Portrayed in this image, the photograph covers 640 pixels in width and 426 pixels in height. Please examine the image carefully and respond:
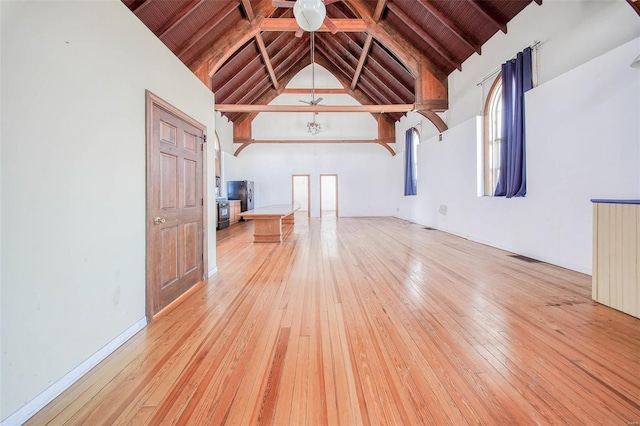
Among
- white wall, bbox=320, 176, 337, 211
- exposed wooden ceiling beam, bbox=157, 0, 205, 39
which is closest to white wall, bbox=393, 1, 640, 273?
exposed wooden ceiling beam, bbox=157, 0, 205, 39

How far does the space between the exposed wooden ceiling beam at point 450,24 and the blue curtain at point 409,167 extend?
3.57 meters

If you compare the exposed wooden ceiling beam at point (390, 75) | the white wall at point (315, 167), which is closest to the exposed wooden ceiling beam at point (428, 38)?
the exposed wooden ceiling beam at point (390, 75)

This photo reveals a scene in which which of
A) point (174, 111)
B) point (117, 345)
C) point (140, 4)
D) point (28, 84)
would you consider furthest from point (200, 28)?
point (117, 345)

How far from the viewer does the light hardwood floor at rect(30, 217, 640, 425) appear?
45.8 inches

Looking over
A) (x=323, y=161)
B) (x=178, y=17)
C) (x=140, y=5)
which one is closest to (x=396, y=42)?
(x=178, y=17)

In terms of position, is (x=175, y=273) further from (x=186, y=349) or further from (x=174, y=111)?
(x=174, y=111)

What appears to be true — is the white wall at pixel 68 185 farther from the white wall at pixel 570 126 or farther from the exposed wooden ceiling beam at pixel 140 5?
the white wall at pixel 570 126

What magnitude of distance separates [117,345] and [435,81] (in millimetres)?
7128

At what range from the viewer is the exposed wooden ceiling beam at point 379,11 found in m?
5.14

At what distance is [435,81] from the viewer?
6.10 meters

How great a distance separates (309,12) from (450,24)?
3472 millimetres

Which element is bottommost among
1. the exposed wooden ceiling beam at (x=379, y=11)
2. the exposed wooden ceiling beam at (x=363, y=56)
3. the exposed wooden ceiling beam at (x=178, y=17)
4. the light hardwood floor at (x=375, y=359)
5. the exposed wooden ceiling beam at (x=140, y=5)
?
the light hardwood floor at (x=375, y=359)

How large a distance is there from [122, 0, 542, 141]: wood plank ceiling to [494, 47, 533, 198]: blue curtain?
786 millimetres

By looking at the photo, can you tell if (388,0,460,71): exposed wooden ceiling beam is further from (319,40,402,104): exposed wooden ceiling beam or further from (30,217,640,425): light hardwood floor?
(30,217,640,425): light hardwood floor
